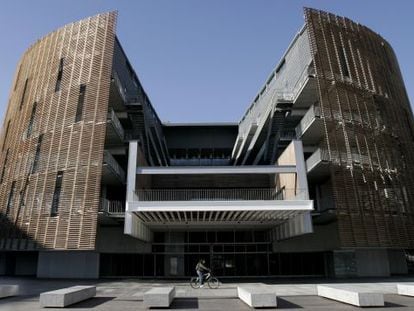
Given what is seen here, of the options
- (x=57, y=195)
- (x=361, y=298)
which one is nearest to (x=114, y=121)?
(x=57, y=195)

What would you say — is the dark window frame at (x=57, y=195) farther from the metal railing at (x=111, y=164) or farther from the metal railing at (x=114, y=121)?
the metal railing at (x=114, y=121)

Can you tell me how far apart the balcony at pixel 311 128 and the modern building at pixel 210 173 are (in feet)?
0.46

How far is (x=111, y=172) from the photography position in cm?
2719

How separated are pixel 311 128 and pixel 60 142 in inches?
697

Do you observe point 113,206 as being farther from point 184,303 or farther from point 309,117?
point 184,303

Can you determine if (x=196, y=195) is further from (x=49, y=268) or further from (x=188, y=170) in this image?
(x=49, y=268)

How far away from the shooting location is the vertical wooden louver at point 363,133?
25.8 m

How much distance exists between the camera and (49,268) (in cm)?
2675

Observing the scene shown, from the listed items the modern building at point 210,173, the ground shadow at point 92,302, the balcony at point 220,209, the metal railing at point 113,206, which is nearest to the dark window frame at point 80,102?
the modern building at point 210,173

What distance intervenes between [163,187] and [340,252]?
579 inches

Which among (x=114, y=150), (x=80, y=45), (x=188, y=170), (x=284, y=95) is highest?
(x=80, y=45)

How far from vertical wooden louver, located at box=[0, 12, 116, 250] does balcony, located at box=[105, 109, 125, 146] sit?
0.61 meters

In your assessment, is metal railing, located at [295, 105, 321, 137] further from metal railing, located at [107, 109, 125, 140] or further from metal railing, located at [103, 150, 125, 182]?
metal railing, located at [103, 150, 125, 182]

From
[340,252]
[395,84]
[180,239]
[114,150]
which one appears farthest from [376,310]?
[395,84]
